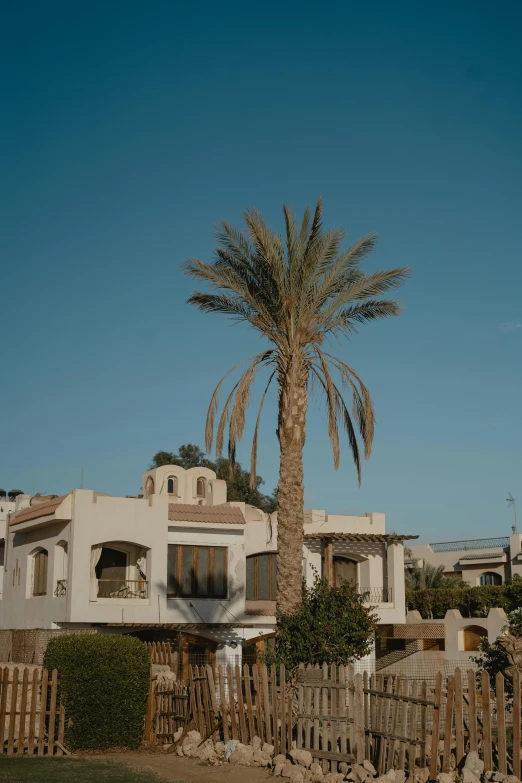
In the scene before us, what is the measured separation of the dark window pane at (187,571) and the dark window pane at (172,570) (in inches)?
10.3

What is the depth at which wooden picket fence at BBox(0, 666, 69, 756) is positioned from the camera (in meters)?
16.8

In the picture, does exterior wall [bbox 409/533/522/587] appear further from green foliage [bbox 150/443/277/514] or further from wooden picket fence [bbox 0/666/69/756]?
wooden picket fence [bbox 0/666/69/756]

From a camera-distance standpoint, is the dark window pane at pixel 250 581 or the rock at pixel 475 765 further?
the dark window pane at pixel 250 581

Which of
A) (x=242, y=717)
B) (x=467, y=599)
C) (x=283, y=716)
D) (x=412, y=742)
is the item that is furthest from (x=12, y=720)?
(x=467, y=599)

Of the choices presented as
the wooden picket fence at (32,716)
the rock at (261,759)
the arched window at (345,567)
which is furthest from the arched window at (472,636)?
the wooden picket fence at (32,716)

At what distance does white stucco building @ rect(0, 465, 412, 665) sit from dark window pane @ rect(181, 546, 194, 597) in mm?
35

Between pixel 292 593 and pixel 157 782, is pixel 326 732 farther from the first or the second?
pixel 292 593

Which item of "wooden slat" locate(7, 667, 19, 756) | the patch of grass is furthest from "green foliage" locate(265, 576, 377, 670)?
"wooden slat" locate(7, 667, 19, 756)

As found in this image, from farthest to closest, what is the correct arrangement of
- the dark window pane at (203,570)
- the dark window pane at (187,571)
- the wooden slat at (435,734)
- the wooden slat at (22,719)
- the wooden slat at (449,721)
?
the dark window pane at (203,570) < the dark window pane at (187,571) < the wooden slat at (22,719) < the wooden slat at (435,734) < the wooden slat at (449,721)

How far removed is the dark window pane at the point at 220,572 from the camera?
104 feet

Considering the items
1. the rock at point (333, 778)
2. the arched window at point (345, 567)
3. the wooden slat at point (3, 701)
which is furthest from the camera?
the arched window at point (345, 567)

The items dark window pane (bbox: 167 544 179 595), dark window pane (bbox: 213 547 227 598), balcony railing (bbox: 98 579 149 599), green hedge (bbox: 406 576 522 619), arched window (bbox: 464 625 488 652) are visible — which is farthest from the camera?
green hedge (bbox: 406 576 522 619)

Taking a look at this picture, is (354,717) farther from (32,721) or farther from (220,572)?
(220,572)

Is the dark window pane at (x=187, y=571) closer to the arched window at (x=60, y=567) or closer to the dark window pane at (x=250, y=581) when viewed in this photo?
the dark window pane at (x=250, y=581)
